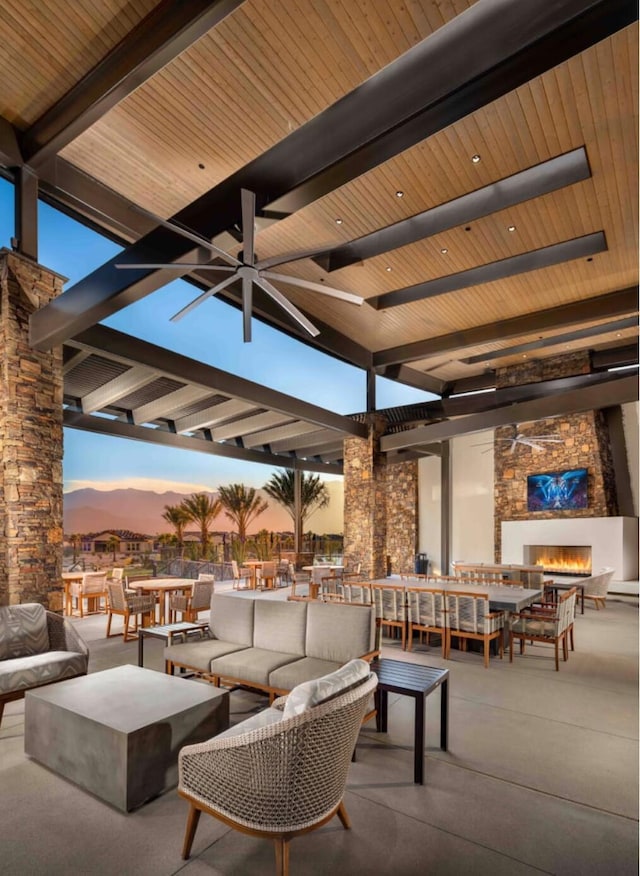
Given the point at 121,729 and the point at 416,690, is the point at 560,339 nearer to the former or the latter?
the point at 416,690

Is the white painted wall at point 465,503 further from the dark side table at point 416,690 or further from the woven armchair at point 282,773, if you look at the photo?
the woven armchair at point 282,773

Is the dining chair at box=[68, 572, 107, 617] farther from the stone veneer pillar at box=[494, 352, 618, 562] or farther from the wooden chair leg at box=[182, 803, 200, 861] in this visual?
the stone veneer pillar at box=[494, 352, 618, 562]

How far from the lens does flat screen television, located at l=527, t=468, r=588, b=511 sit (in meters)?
11.8

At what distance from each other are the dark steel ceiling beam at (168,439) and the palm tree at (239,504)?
365cm

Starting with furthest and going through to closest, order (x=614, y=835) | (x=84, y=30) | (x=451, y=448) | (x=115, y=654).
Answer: (x=451, y=448) < (x=115, y=654) < (x=84, y=30) < (x=614, y=835)

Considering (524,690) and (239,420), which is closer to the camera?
(524,690)

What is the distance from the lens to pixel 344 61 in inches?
172

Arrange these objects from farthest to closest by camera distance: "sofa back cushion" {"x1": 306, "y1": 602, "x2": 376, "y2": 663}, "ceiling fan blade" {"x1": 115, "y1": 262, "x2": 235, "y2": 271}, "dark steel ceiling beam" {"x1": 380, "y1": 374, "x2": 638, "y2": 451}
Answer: "dark steel ceiling beam" {"x1": 380, "y1": 374, "x2": 638, "y2": 451}, "ceiling fan blade" {"x1": 115, "y1": 262, "x2": 235, "y2": 271}, "sofa back cushion" {"x1": 306, "y1": 602, "x2": 376, "y2": 663}

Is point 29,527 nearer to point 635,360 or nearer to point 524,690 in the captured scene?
point 524,690

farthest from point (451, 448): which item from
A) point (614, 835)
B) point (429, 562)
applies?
point (614, 835)

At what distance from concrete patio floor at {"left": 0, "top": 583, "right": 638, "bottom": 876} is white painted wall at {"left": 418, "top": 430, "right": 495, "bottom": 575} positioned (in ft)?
33.9

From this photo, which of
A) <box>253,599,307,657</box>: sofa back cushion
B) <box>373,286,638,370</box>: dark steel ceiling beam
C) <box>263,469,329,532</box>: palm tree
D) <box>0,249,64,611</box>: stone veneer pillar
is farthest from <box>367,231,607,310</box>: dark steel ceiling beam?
<box>263,469,329,532</box>: palm tree

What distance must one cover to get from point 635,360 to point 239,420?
959 centimetres

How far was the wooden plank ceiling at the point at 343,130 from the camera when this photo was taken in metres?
3.17
